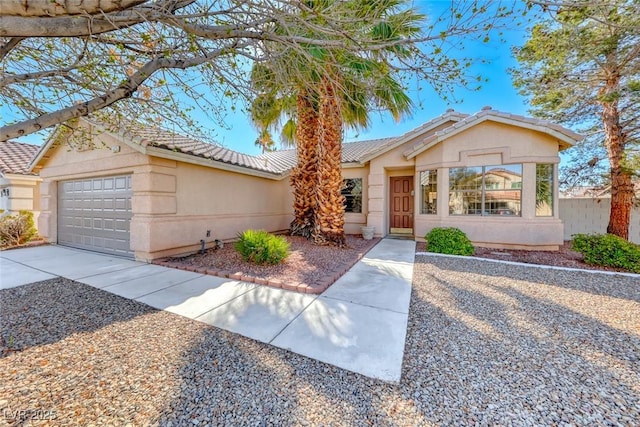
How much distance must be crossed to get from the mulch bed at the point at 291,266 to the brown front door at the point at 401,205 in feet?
12.8

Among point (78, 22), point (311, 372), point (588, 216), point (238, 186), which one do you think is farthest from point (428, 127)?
point (78, 22)

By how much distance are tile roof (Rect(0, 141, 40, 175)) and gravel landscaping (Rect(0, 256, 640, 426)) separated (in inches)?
480

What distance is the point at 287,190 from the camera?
1262cm

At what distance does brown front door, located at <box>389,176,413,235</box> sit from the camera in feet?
36.6

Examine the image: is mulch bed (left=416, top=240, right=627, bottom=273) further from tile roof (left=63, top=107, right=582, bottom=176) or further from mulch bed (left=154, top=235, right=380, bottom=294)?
tile roof (left=63, top=107, right=582, bottom=176)

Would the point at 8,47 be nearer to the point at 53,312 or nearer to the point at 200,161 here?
the point at 53,312

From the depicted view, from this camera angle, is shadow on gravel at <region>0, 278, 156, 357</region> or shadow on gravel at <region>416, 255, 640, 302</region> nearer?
shadow on gravel at <region>0, 278, 156, 357</region>

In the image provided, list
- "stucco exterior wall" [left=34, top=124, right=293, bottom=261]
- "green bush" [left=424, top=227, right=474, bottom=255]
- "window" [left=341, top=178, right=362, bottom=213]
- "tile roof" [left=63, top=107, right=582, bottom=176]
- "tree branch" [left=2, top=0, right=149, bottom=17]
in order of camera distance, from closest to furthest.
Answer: "tree branch" [left=2, top=0, right=149, bottom=17], "tile roof" [left=63, top=107, right=582, bottom=176], "stucco exterior wall" [left=34, top=124, right=293, bottom=261], "green bush" [left=424, top=227, right=474, bottom=255], "window" [left=341, top=178, right=362, bottom=213]

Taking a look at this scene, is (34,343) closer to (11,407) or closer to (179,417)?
(11,407)

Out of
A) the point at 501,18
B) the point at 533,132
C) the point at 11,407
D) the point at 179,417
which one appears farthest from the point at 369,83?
the point at 533,132

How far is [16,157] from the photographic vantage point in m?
13.3

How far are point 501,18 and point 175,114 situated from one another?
224 inches

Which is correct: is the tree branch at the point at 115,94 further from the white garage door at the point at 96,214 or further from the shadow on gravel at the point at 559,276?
the shadow on gravel at the point at 559,276

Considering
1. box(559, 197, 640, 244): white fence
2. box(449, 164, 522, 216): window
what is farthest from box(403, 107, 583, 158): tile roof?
box(559, 197, 640, 244): white fence
